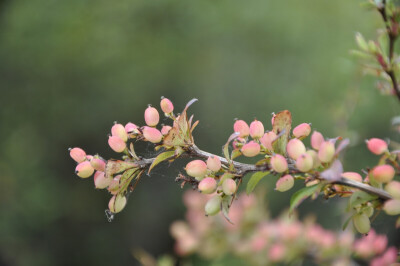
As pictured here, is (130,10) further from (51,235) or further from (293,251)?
(293,251)

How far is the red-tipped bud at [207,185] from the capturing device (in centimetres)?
40

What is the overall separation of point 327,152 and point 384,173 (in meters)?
0.05

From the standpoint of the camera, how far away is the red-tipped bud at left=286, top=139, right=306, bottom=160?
39 cm

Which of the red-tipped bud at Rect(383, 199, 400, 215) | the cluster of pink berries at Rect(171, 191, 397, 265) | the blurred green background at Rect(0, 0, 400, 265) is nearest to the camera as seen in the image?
the red-tipped bud at Rect(383, 199, 400, 215)

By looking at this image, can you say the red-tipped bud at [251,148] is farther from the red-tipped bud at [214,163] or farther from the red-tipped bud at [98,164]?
the red-tipped bud at [98,164]

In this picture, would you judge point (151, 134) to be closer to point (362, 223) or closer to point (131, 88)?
point (362, 223)

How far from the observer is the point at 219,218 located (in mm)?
1325

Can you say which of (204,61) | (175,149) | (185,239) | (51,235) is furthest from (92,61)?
(175,149)

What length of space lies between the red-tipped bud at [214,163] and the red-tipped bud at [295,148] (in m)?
0.06

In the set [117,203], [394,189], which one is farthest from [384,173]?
[117,203]

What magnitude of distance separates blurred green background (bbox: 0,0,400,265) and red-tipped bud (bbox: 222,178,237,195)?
2746mm

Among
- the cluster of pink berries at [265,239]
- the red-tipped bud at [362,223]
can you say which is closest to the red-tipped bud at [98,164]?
the red-tipped bud at [362,223]

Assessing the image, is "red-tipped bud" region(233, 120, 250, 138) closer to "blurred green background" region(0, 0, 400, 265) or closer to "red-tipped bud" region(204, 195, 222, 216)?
"red-tipped bud" region(204, 195, 222, 216)

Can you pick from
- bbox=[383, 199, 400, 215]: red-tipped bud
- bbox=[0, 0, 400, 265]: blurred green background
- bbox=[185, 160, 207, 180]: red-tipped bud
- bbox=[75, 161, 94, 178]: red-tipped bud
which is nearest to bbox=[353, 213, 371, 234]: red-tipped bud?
bbox=[383, 199, 400, 215]: red-tipped bud
